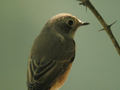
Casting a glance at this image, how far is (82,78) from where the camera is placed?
4.54 m

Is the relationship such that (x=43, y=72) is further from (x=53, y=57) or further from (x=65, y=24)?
(x=65, y=24)

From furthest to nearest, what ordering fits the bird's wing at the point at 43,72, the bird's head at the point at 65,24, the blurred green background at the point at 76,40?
1. the blurred green background at the point at 76,40
2. the bird's head at the point at 65,24
3. the bird's wing at the point at 43,72

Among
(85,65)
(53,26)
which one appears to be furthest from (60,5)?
(53,26)

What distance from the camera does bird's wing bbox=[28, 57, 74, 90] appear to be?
7.67ft

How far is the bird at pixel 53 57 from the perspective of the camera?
236 cm

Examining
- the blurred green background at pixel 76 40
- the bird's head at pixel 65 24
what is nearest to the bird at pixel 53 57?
the bird's head at pixel 65 24

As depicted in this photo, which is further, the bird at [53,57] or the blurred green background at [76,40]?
the blurred green background at [76,40]

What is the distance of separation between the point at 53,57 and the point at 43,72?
0.16m

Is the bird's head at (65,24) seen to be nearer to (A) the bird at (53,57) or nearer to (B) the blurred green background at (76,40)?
(A) the bird at (53,57)

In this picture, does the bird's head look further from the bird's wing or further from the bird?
the bird's wing

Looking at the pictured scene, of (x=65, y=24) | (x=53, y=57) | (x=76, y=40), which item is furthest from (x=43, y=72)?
(x=76, y=40)

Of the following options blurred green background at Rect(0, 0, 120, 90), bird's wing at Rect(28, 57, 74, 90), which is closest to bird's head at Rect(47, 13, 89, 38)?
bird's wing at Rect(28, 57, 74, 90)

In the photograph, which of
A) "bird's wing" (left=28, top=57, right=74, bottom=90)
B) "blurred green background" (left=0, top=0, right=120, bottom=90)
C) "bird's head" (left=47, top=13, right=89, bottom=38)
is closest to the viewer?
"bird's wing" (left=28, top=57, right=74, bottom=90)

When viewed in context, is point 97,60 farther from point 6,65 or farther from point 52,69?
point 52,69
